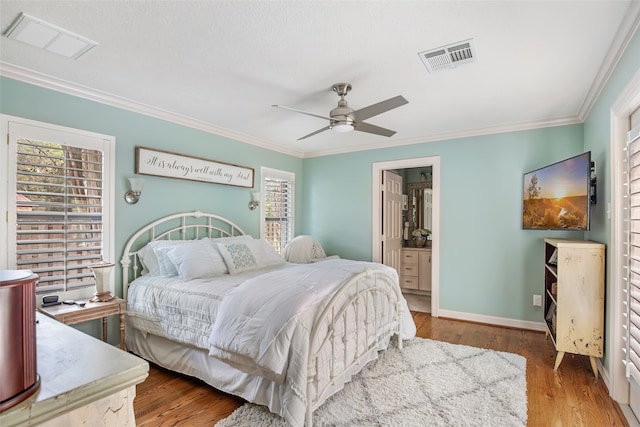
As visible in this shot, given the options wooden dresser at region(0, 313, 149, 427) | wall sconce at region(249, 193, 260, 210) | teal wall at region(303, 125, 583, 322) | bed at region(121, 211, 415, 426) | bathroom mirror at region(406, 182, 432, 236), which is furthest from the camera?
bathroom mirror at region(406, 182, 432, 236)

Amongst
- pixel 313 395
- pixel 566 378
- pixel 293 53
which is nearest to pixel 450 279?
pixel 566 378

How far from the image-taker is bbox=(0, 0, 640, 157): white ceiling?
1.84 metres

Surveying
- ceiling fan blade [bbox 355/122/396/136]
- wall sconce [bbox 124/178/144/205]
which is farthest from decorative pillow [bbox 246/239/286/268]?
ceiling fan blade [bbox 355/122/396/136]

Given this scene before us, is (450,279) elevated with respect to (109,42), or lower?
lower

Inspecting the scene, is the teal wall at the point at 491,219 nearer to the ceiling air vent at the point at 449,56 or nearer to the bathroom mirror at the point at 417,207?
the bathroom mirror at the point at 417,207

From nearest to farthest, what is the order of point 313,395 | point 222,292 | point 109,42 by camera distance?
point 313,395 < point 109,42 < point 222,292

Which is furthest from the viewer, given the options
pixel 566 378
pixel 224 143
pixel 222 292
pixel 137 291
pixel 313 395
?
pixel 224 143

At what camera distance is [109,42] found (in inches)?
85.1

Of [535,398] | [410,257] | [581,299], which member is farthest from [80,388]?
[410,257]

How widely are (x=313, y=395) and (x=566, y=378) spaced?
2.26 meters

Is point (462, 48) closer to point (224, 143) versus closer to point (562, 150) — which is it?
point (562, 150)

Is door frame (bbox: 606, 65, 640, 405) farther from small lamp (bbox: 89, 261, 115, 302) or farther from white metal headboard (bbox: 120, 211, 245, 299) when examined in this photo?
small lamp (bbox: 89, 261, 115, 302)

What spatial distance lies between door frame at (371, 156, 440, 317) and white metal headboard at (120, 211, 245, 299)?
2.01 metres

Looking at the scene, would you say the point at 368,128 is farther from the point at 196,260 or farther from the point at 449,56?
the point at 196,260
